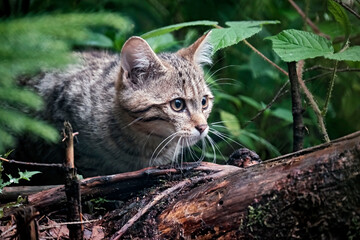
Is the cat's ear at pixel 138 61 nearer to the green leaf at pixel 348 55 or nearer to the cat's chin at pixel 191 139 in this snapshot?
the cat's chin at pixel 191 139

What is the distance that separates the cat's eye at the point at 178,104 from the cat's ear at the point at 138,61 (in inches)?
11.4

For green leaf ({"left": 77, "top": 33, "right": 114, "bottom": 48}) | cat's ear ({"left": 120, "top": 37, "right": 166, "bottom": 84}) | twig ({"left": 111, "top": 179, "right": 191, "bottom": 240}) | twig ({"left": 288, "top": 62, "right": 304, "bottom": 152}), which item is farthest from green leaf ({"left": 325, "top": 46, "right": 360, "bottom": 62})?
green leaf ({"left": 77, "top": 33, "right": 114, "bottom": 48})

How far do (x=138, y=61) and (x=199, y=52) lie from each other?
0.67m

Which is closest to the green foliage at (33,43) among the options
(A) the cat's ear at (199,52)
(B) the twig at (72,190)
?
(B) the twig at (72,190)

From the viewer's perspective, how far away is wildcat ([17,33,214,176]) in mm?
3512

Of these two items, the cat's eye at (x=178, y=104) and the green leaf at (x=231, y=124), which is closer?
the cat's eye at (x=178, y=104)

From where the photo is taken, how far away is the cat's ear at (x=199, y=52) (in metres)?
3.95

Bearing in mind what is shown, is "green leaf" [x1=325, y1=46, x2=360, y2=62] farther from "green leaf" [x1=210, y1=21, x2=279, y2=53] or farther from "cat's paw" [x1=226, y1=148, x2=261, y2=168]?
"cat's paw" [x1=226, y1=148, x2=261, y2=168]

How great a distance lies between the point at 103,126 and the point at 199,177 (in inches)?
54.2

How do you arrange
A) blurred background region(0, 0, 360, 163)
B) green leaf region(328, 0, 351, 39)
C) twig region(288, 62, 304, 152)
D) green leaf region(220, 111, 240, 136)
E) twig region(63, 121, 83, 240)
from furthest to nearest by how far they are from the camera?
green leaf region(220, 111, 240, 136), blurred background region(0, 0, 360, 163), twig region(288, 62, 304, 152), green leaf region(328, 0, 351, 39), twig region(63, 121, 83, 240)

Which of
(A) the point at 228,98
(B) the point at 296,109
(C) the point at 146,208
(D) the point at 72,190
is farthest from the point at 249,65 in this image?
(D) the point at 72,190

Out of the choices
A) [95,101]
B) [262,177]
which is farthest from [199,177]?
[95,101]

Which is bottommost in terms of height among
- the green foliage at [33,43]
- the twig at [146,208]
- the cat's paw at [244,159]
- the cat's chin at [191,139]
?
the twig at [146,208]

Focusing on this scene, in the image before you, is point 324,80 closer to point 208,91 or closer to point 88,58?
point 208,91
